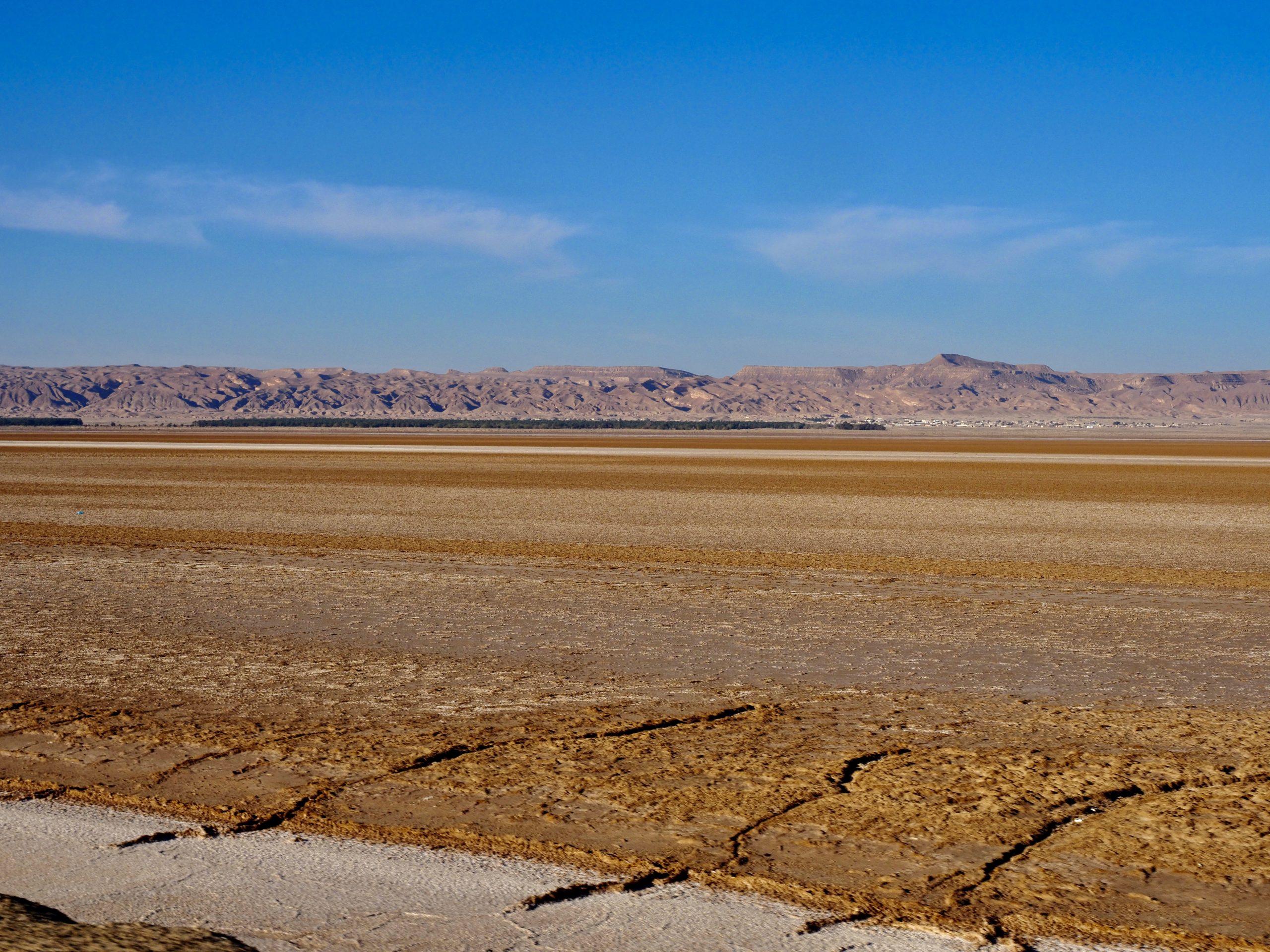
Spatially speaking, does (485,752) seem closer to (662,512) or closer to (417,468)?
(662,512)

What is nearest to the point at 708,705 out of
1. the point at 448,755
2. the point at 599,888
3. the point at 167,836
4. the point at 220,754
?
the point at 448,755

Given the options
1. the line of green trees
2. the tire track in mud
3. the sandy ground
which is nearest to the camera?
the sandy ground

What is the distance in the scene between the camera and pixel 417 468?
45.9m

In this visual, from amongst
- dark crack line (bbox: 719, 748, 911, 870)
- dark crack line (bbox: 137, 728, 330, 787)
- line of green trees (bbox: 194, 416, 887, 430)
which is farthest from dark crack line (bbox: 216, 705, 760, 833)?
line of green trees (bbox: 194, 416, 887, 430)

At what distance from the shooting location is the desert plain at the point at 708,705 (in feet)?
17.9

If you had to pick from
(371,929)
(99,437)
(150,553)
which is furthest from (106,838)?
(99,437)

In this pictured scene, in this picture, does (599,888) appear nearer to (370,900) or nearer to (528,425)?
(370,900)

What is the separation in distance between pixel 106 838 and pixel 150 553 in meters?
13.2

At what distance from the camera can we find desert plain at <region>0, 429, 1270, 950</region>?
5465mm

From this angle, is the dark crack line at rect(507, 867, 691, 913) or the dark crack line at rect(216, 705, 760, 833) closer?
the dark crack line at rect(507, 867, 691, 913)

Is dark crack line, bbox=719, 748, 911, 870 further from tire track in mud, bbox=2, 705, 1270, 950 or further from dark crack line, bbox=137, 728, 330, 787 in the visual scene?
dark crack line, bbox=137, 728, 330, 787

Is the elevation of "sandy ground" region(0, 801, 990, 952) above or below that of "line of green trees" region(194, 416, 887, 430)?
below

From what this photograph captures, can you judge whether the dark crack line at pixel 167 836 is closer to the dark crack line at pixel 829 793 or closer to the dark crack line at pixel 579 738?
the dark crack line at pixel 579 738

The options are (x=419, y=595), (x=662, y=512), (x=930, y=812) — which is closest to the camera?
(x=930, y=812)
